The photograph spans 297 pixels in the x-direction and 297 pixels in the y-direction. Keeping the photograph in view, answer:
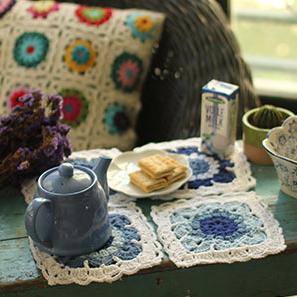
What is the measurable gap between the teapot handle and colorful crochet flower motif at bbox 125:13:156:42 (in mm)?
719

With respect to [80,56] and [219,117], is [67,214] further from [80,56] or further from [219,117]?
[80,56]

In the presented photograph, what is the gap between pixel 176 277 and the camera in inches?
42.3

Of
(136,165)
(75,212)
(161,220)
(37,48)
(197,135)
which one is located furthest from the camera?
(37,48)

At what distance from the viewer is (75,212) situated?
3.43 ft

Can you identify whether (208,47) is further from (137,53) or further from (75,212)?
(75,212)

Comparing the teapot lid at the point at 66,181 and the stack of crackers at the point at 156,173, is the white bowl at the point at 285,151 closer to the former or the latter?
the stack of crackers at the point at 156,173

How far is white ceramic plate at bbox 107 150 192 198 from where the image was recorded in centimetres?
122

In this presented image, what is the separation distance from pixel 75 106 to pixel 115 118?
10cm

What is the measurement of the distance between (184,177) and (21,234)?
12.1 inches

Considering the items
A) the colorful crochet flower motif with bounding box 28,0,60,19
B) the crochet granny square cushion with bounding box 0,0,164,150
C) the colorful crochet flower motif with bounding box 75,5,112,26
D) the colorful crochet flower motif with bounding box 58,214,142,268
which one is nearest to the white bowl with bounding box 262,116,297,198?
the colorful crochet flower motif with bounding box 58,214,142,268

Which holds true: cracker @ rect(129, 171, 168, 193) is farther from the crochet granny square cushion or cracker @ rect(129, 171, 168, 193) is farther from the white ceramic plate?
the crochet granny square cushion

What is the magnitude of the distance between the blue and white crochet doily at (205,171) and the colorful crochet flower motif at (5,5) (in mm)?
539

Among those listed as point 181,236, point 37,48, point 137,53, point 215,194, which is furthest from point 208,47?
point 181,236

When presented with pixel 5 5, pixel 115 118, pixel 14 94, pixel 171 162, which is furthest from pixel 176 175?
pixel 5 5
